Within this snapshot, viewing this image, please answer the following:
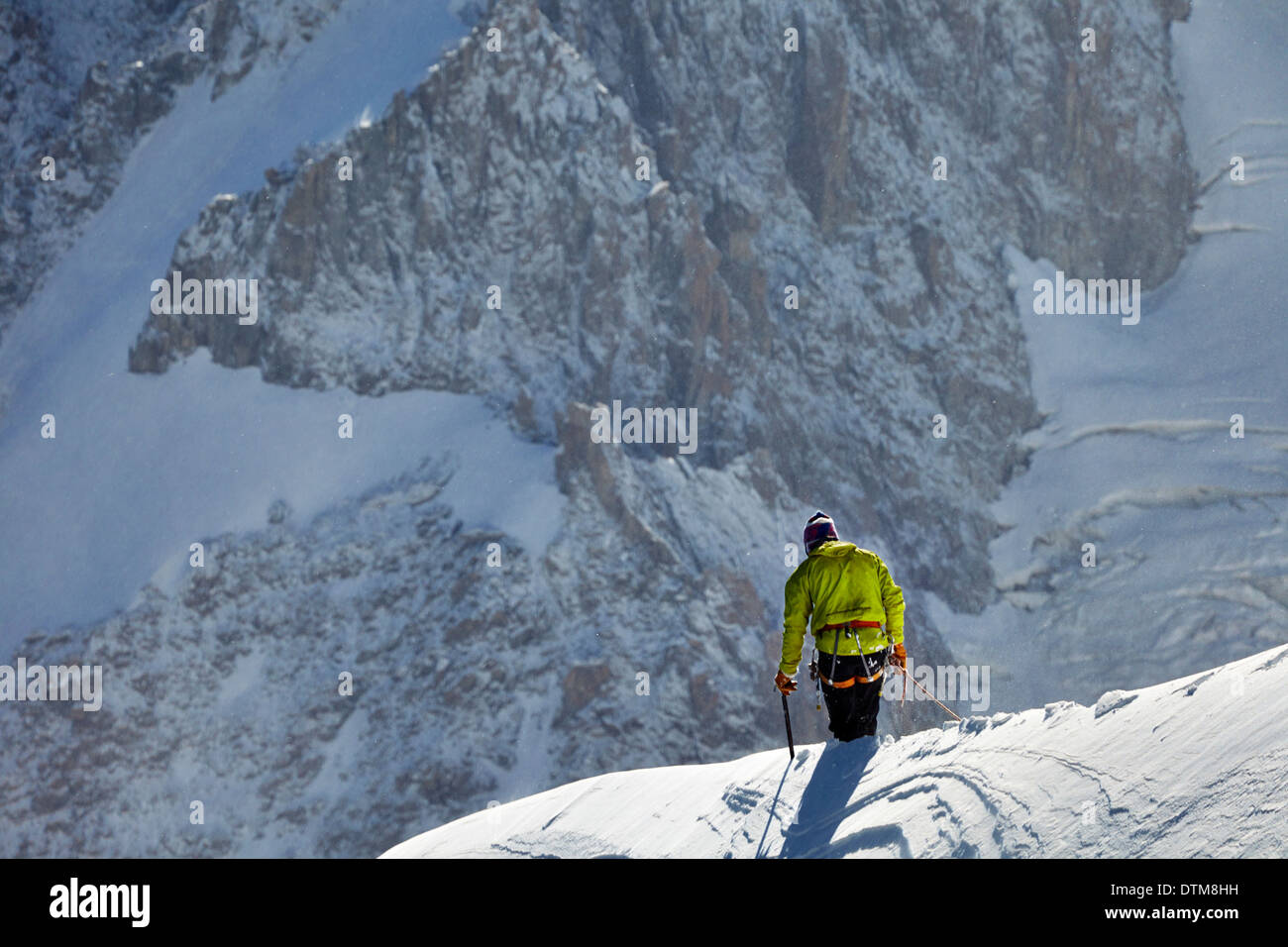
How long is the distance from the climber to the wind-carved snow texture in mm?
41980

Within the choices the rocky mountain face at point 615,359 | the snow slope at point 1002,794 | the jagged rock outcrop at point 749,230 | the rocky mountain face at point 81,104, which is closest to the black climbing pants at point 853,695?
the snow slope at point 1002,794

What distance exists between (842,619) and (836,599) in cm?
14

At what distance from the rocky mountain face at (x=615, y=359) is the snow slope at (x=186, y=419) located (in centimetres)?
97

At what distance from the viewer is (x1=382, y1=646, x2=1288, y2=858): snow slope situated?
8.50 metres

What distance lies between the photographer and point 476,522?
48.9m

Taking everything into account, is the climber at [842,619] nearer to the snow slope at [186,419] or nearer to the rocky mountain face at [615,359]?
the rocky mountain face at [615,359]

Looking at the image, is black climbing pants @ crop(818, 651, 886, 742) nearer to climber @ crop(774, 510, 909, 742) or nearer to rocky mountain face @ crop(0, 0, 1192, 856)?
climber @ crop(774, 510, 909, 742)

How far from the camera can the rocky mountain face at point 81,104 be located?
196 feet

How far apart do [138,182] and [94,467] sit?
14029mm

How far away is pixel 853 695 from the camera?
11789mm

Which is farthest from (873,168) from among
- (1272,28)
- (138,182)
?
(138,182)

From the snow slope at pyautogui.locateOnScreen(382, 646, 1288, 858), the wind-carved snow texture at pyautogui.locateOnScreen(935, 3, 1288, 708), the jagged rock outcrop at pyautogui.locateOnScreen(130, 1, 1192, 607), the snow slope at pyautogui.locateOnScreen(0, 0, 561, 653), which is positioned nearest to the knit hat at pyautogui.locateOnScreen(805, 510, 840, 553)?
the snow slope at pyautogui.locateOnScreen(382, 646, 1288, 858)

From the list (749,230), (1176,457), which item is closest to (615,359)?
(749,230)

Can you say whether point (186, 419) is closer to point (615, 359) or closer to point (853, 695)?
point (615, 359)
